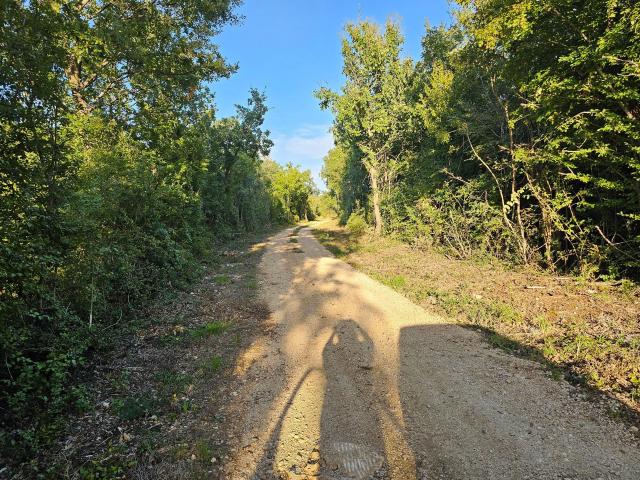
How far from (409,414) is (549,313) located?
4.74 meters

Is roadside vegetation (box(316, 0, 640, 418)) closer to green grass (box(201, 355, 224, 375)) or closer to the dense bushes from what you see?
the dense bushes

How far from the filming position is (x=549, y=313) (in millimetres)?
7188

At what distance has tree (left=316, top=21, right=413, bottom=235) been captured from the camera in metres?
19.2

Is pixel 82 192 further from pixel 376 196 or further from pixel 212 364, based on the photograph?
pixel 376 196

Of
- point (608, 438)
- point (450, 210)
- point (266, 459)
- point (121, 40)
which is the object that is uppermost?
point (121, 40)

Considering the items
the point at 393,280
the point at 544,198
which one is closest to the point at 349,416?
the point at 393,280

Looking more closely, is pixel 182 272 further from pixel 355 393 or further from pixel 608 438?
pixel 608 438

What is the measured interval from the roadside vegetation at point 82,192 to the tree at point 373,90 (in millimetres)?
8283

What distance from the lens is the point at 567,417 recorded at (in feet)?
13.6

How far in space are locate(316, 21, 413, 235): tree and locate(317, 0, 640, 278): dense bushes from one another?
124 mm

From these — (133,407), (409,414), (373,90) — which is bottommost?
(409,414)

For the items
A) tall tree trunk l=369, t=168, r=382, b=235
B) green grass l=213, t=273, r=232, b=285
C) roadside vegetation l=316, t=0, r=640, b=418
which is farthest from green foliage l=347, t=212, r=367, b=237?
green grass l=213, t=273, r=232, b=285

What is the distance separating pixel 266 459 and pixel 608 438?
3.78 metres

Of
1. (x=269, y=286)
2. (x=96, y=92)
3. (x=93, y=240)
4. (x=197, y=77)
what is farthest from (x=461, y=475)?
(x=96, y=92)
